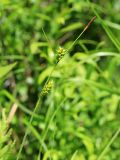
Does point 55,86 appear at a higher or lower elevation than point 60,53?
lower

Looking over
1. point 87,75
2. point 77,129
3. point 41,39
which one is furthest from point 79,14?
point 77,129

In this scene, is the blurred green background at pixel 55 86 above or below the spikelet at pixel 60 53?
below

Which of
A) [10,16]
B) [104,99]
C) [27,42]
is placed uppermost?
[10,16]

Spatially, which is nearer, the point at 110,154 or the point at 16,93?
the point at 110,154

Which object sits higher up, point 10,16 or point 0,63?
point 10,16

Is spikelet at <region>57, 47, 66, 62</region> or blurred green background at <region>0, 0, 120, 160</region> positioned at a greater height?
spikelet at <region>57, 47, 66, 62</region>

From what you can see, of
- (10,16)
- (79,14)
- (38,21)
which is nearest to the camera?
(10,16)

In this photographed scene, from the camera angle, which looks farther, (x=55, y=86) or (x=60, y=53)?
(x=55, y=86)

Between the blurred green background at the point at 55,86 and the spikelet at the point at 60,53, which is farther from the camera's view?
the blurred green background at the point at 55,86

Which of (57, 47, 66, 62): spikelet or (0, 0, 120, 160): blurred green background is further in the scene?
(0, 0, 120, 160): blurred green background

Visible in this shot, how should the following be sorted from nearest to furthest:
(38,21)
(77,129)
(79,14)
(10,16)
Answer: (77,129) → (10,16) → (38,21) → (79,14)

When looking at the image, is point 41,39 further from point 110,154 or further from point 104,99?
point 110,154
